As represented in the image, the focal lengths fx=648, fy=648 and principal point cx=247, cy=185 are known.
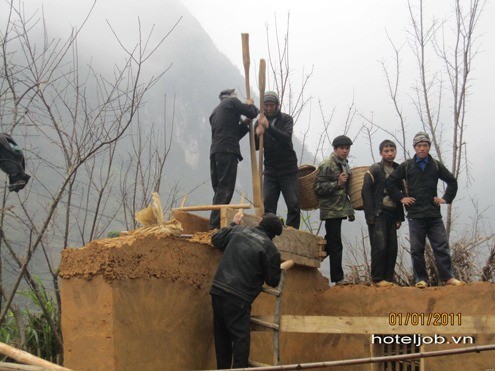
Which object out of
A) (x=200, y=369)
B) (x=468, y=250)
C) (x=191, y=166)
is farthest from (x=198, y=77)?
(x=200, y=369)

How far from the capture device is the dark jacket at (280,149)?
699cm

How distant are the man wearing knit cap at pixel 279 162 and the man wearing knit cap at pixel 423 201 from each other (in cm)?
101

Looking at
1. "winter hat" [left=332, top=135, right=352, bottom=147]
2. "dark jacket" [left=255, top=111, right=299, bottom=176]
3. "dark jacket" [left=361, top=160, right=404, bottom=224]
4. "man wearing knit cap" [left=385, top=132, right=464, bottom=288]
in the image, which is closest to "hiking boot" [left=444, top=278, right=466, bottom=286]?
"man wearing knit cap" [left=385, top=132, right=464, bottom=288]

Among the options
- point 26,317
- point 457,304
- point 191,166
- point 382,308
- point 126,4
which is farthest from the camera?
point 191,166

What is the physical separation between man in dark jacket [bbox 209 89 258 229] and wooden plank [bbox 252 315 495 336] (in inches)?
72.4

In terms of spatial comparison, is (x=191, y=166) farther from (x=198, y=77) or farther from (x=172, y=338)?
(x=172, y=338)

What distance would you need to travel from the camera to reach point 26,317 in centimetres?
732

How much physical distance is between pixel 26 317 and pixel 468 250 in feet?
17.8

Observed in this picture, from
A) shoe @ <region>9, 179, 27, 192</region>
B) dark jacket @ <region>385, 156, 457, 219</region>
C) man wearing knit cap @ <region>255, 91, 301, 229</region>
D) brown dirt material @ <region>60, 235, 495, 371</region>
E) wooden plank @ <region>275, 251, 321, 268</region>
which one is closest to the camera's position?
brown dirt material @ <region>60, 235, 495, 371</region>

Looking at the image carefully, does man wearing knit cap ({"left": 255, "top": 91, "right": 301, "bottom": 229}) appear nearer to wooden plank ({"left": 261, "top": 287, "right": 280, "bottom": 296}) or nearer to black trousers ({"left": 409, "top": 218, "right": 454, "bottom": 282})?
black trousers ({"left": 409, "top": 218, "right": 454, "bottom": 282})

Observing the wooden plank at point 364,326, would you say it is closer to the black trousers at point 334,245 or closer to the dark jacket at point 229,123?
the dark jacket at point 229,123

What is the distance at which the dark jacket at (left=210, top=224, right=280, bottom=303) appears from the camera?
190 inches
